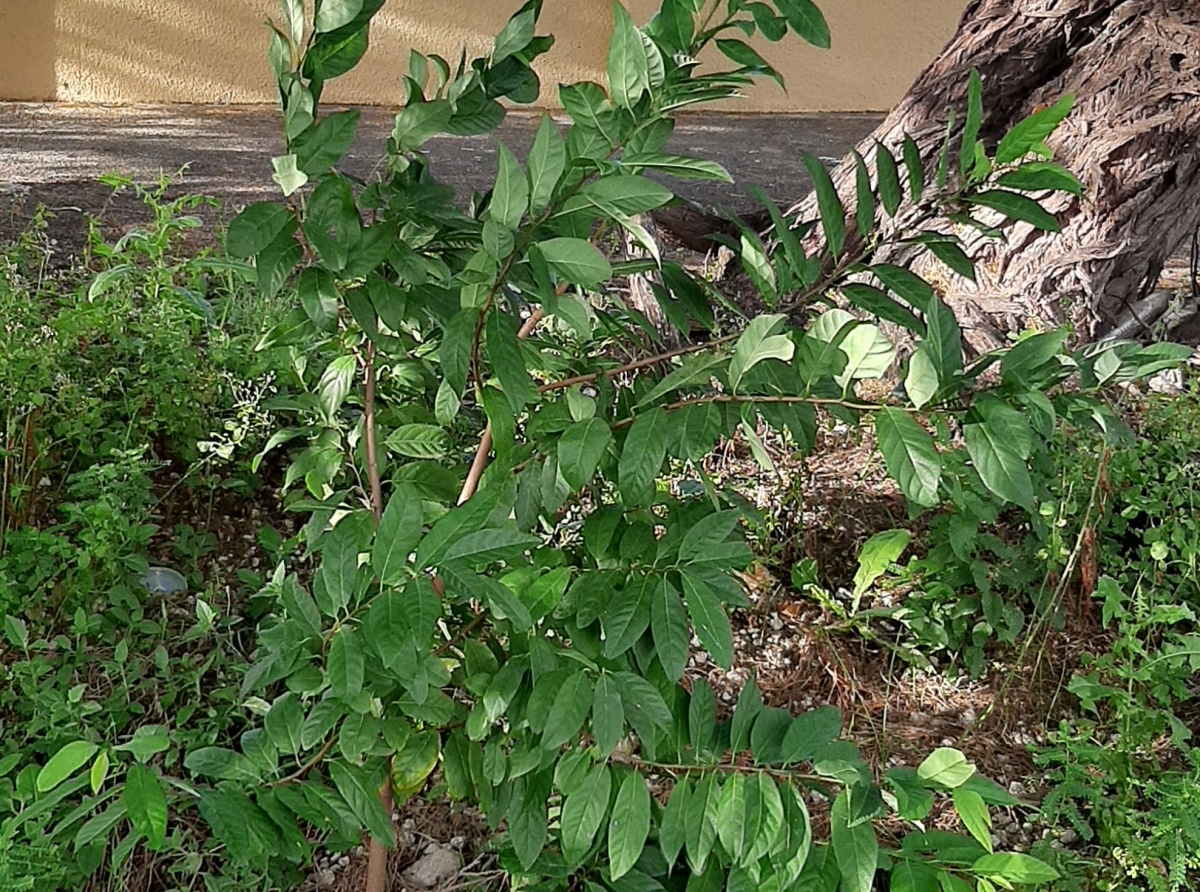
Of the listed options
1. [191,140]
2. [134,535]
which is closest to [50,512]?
[134,535]

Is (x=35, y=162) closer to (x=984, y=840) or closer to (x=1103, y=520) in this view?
(x=1103, y=520)

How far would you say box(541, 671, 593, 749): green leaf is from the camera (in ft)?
3.87

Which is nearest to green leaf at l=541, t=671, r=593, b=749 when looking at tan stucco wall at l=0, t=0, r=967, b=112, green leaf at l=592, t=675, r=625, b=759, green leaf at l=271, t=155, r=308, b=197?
green leaf at l=592, t=675, r=625, b=759

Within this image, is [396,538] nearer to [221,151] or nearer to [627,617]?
[627,617]

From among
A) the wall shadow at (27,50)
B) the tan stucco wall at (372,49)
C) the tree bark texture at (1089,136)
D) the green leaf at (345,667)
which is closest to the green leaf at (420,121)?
the green leaf at (345,667)

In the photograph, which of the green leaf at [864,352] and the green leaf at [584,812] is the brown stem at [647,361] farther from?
the green leaf at [584,812]

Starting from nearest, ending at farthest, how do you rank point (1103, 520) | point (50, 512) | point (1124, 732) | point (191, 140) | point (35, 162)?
point (1124, 732) < point (50, 512) < point (1103, 520) < point (35, 162) < point (191, 140)

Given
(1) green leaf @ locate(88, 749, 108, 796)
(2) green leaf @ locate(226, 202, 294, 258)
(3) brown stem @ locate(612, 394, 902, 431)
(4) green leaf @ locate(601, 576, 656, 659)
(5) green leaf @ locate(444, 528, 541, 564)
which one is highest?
(2) green leaf @ locate(226, 202, 294, 258)

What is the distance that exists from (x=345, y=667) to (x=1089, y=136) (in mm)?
2870

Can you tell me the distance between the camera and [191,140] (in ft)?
21.3

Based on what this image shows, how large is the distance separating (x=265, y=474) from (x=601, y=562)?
1.48 meters

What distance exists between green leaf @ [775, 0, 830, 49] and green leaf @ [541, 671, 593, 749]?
0.67m

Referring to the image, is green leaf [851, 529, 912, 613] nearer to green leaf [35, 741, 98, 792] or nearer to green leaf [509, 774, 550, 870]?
green leaf [509, 774, 550, 870]

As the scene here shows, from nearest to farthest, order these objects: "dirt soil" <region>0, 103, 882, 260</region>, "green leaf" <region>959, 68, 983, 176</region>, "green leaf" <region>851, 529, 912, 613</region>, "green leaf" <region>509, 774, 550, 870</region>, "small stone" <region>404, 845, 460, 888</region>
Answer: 1. "green leaf" <region>959, 68, 983, 176</region>
2. "green leaf" <region>509, 774, 550, 870</region>
3. "small stone" <region>404, 845, 460, 888</region>
4. "green leaf" <region>851, 529, 912, 613</region>
5. "dirt soil" <region>0, 103, 882, 260</region>
